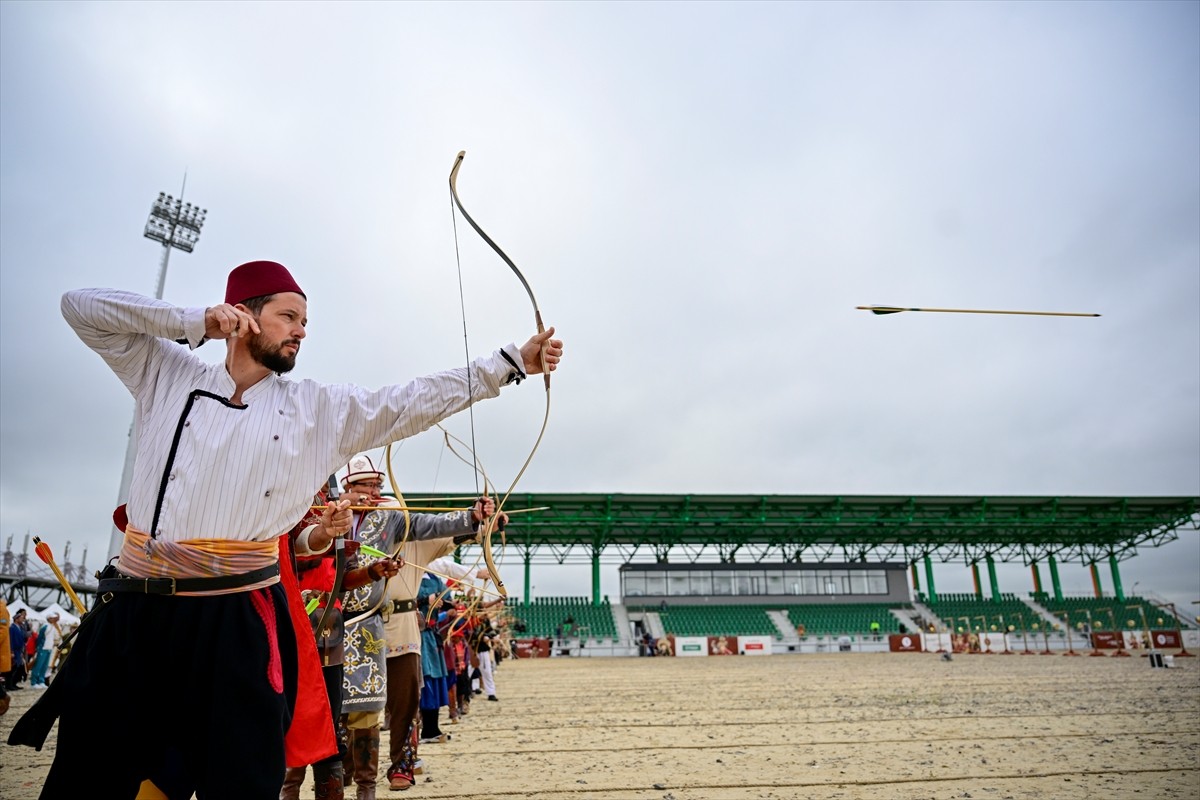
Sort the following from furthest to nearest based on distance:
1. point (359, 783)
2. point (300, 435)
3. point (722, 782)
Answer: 1. point (722, 782)
2. point (359, 783)
3. point (300, 435)

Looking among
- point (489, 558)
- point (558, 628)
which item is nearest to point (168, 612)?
point (489, 558)

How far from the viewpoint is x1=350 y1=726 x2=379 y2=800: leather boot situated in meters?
4.32

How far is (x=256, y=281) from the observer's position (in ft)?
7.63

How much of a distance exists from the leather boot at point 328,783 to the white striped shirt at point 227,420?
220 centimetres

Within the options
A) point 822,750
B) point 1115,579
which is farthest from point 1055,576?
point 822,750

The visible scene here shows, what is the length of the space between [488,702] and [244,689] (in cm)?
1171

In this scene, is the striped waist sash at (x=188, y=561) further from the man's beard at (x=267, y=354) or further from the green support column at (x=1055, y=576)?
the green support column at (x=1055, y=576)

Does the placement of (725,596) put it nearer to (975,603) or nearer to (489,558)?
(975,603)

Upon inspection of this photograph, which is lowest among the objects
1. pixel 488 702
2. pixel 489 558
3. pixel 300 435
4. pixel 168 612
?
pixel 488 702

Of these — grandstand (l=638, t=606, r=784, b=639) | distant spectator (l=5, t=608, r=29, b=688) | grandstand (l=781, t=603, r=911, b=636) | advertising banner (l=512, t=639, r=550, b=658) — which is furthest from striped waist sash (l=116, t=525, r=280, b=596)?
grandstand (l=781, t=603, r=911, b=636)

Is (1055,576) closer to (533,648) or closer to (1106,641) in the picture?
(1106,641)

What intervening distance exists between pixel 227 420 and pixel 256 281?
453 mm

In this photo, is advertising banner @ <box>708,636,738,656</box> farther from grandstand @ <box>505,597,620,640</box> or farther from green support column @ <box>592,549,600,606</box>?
green support column @ <box>592,549,600,606</box>

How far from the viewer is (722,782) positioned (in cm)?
481
